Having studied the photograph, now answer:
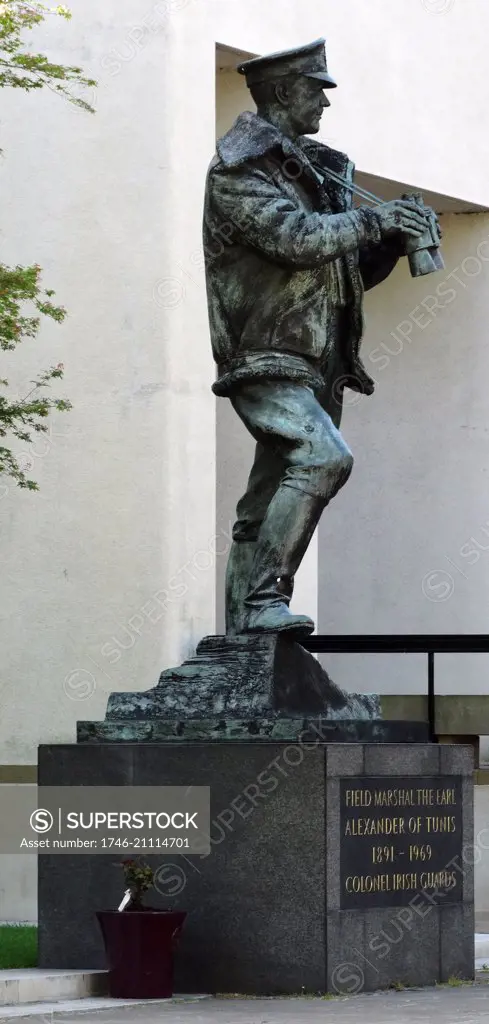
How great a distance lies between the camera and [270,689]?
29.2 ft

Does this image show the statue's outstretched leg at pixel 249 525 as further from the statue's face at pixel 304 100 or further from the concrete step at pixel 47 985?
the concrete step at pixel 47 985

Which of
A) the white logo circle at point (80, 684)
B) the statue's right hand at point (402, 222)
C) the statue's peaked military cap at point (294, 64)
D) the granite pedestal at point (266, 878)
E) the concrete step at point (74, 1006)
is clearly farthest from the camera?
the white logo circle at point (80, 684)

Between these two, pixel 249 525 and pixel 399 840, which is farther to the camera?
pixel 249 525

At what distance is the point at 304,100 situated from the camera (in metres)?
9.56

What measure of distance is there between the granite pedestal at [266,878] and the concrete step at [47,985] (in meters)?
0.26

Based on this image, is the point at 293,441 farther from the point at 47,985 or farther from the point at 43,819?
the point at 47,985

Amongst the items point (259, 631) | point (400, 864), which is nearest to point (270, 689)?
point (259, 631)

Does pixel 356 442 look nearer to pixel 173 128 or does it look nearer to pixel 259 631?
A: pixel 173 128

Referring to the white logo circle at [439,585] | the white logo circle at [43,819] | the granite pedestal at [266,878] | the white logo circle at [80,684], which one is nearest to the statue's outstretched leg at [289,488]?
the granite pedestal at [266,878]

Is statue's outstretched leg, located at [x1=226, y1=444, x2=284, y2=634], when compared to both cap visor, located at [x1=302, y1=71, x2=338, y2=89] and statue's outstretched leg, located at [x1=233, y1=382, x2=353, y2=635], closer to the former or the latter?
statue's outstretched leg, located at [x1=233, y1=382, x2=353, y2=635]

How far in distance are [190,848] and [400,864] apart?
1.01m

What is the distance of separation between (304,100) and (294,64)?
0.18m

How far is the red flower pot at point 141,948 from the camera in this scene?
8.20 meters

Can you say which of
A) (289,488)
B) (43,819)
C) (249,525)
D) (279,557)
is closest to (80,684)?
(249,525)
